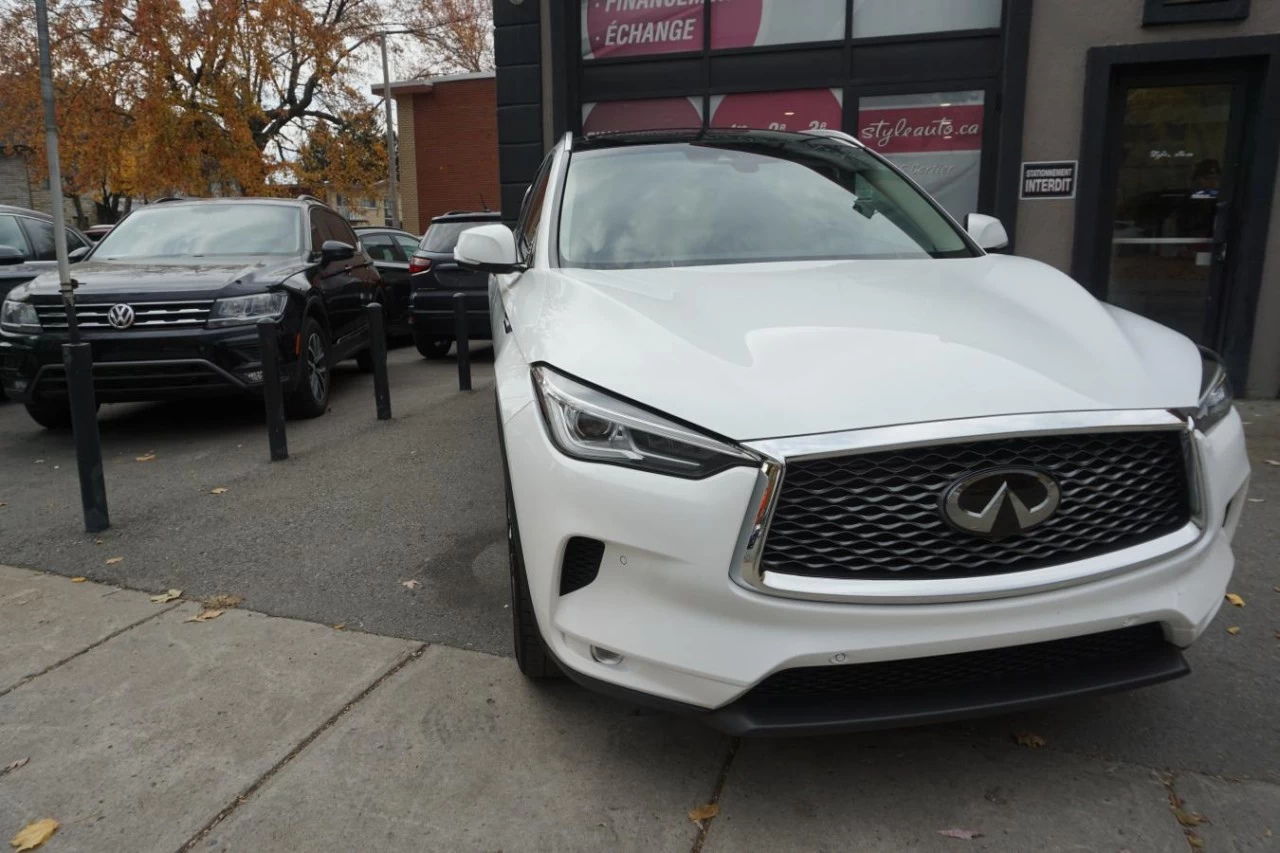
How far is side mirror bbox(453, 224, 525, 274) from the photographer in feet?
11.2

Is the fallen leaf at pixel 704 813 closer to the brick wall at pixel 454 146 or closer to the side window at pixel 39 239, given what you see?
the side window at pixel 39 239

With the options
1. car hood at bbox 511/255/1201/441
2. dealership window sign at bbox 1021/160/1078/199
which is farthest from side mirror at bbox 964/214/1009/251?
dealership window sign at bbox 1021/160/1078/199

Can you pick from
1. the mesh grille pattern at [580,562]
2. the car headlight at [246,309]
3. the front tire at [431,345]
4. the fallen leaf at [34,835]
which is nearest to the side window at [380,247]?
the front tire at [431,345]

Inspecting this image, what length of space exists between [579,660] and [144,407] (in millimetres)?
6836

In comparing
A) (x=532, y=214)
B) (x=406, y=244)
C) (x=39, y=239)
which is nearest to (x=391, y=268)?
(x=406, y=244)

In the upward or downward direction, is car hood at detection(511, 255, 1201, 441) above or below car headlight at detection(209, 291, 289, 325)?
above

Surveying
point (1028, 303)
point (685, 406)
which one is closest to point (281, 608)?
point (685, 406)

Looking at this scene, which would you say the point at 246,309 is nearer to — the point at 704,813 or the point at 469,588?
the point at 469,588

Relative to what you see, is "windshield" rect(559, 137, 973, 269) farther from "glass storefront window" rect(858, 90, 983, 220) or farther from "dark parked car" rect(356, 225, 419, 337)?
"dark parked car" rect(356, 225, 419, 337)

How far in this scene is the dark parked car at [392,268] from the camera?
1100 centimetres

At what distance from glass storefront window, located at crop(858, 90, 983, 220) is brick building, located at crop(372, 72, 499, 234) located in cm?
2005

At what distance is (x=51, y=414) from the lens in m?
6.50

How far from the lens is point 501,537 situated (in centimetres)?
416

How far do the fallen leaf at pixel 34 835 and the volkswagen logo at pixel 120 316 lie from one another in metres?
4.35
